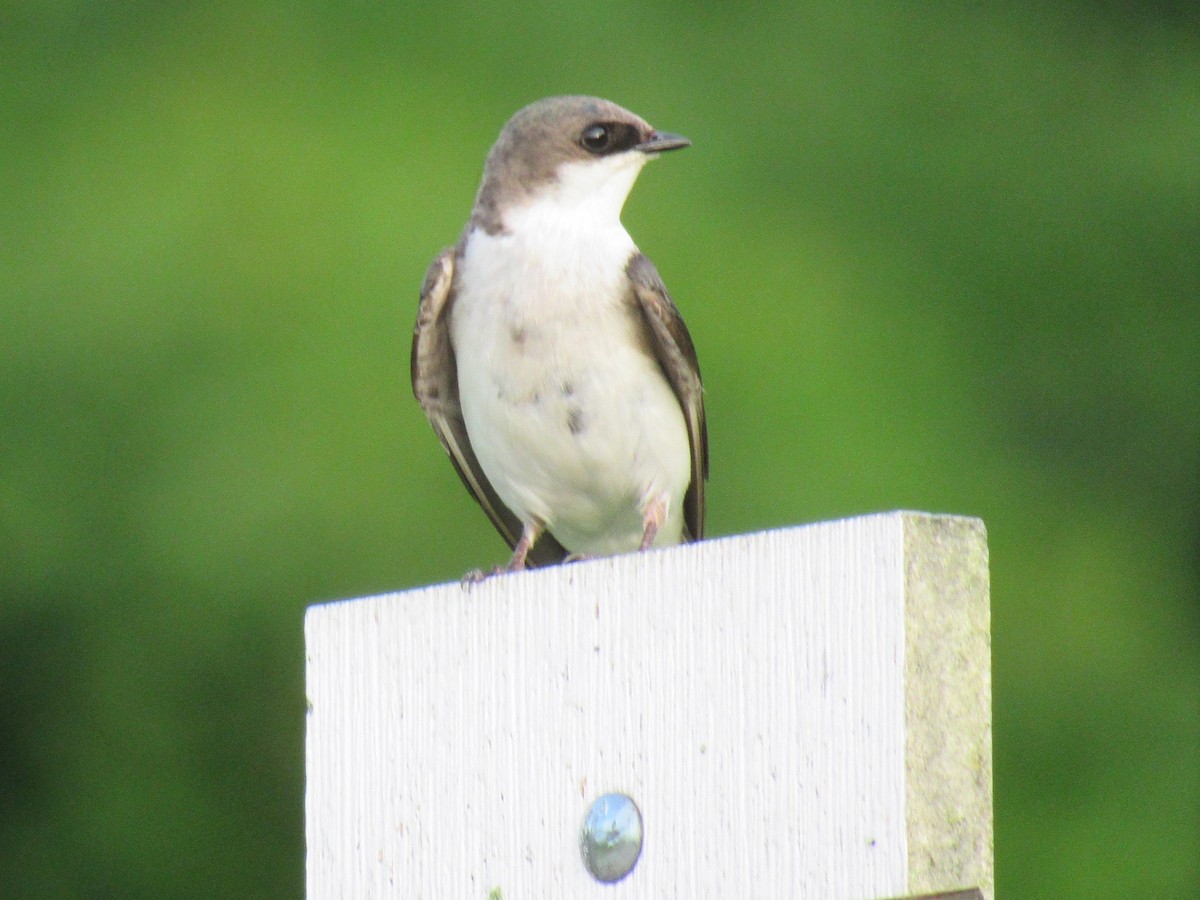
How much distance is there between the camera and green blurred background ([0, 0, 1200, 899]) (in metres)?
6.54

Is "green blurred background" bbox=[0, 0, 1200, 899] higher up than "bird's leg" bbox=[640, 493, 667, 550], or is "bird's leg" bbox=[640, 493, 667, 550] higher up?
"green blurred background" bbox=[0, 0, 1200, 899]

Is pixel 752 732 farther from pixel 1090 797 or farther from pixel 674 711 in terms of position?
pixel 1090 797

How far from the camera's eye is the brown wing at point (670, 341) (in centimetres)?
399

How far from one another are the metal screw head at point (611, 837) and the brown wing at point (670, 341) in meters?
1.75

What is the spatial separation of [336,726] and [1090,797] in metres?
4.46

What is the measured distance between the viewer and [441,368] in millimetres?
4160

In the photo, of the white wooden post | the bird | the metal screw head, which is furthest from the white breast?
the metal screw head

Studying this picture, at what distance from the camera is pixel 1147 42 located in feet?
27.2

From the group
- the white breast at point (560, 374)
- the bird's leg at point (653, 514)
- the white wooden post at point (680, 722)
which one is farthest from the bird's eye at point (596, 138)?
the white wooden post at point (680, 722)

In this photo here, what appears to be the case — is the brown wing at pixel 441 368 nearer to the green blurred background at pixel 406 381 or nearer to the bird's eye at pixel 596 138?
the bird's eye at pixel 596 138

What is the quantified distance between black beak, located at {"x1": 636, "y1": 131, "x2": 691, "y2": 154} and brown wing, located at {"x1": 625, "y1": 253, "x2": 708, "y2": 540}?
282 mm

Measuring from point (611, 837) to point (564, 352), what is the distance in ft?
5.29

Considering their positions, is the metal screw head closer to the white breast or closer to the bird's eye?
the white breast

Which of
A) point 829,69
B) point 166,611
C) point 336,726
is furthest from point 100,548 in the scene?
point 336,726
